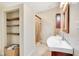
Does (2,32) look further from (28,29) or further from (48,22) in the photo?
(48,22)

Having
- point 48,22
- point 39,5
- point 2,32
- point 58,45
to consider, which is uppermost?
point 39,5

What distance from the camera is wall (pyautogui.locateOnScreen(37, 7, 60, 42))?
1.22 m

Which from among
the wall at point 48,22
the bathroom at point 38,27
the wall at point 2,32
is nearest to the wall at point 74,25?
the bathroom at point 38,27

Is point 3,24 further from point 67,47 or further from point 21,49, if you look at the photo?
point 67,47

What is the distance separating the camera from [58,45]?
1299 mm

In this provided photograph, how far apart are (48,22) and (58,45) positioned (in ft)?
0.98

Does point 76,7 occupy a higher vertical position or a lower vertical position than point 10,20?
higher

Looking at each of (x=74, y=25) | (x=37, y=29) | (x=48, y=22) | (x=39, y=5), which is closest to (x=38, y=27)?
(x=37, y=29)

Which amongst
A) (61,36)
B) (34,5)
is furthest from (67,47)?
(34,5)

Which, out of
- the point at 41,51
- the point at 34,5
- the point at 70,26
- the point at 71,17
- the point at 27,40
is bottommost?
the point at 41,51

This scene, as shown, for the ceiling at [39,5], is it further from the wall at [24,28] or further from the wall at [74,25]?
the wall at [74,25]

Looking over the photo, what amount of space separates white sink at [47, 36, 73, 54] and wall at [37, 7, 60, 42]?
2.3 inches

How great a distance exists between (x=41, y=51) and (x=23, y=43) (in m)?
0.21

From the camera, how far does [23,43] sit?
1.19 m
